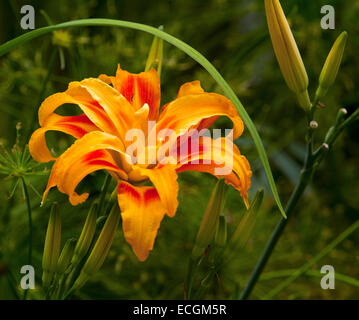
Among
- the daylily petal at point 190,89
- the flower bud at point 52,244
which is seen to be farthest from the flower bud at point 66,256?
the daylily petal at point 190,89

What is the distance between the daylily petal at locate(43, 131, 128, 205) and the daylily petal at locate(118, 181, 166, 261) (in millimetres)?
18

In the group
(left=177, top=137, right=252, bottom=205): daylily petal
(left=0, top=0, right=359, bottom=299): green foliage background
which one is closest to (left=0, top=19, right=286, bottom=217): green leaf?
(left=177, top=137, right=252, bottom=205): daylily petal

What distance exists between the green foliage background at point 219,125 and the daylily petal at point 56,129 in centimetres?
19

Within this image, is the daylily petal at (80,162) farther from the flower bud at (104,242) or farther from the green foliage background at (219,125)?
the green foliage background at (219,125)

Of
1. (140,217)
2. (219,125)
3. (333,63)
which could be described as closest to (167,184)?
(140,217)

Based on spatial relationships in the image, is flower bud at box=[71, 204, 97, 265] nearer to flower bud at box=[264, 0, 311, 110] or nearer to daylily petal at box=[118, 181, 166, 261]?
daylily petal at box=[118, 181, 166, 261]

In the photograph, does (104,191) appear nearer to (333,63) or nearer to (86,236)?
(86,236)

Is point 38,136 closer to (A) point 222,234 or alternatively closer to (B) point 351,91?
(A) point 222,234

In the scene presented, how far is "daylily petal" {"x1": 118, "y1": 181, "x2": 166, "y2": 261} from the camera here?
0.24 metres

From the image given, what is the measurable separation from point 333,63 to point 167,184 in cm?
14

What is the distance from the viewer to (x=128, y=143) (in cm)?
29

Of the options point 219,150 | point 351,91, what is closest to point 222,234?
point 219,150
